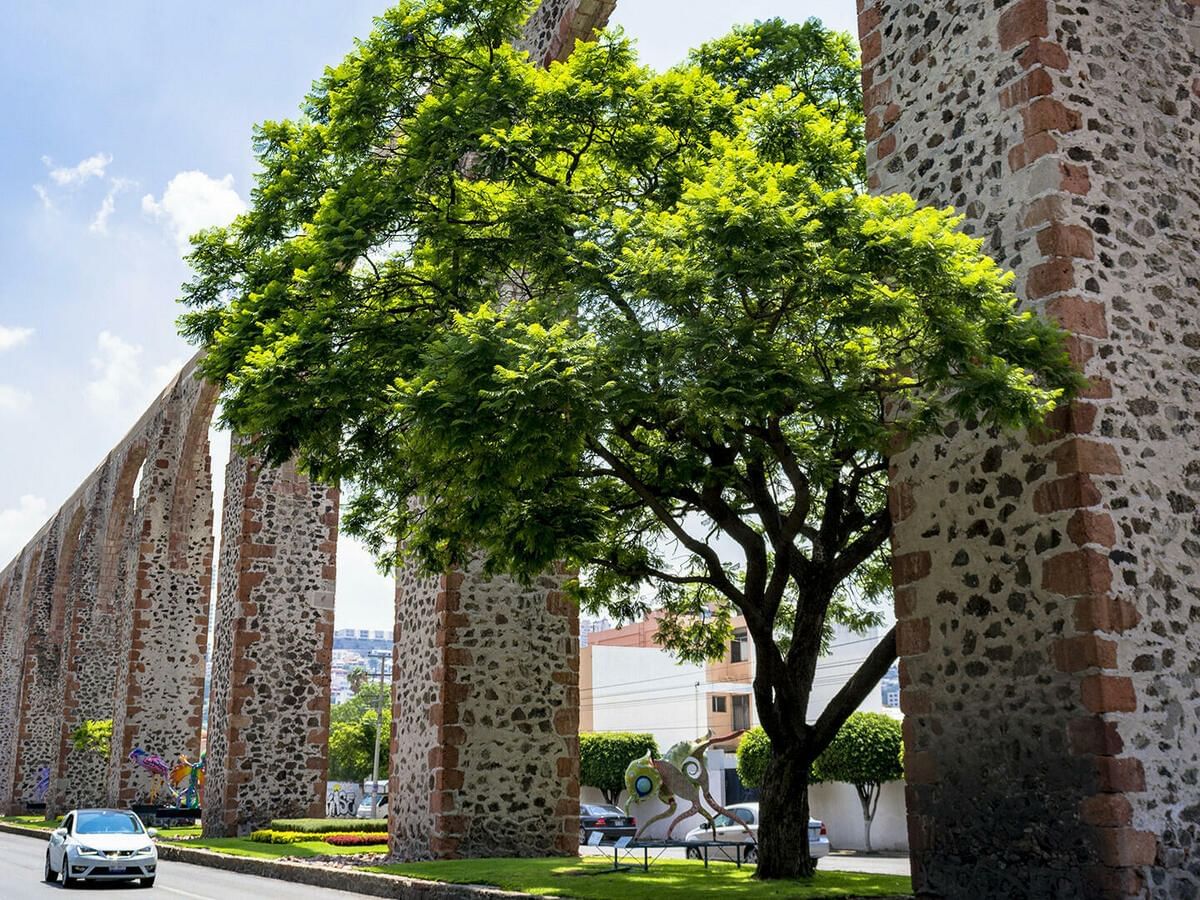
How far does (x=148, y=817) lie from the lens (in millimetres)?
28266

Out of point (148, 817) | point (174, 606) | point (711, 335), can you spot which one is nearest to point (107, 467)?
point (174, 606)

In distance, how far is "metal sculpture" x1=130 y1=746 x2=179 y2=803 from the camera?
29.4 meters

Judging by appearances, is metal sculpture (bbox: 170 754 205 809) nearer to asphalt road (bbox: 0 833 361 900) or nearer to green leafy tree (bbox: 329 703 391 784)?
asphalt road (bbox: 0 833 361 900)

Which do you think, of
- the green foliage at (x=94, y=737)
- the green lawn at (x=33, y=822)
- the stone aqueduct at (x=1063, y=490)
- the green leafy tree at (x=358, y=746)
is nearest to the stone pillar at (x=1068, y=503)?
the stone aqueduct at (x=1063, y=490)

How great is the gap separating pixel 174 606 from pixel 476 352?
25029mm

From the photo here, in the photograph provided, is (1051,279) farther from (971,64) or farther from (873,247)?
(971,64)

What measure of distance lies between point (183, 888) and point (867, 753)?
1891cm

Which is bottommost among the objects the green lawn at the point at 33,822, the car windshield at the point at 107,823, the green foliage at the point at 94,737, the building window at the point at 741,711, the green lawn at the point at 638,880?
the green lawn at the point at 33,822

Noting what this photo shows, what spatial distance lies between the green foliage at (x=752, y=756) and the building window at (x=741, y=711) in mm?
11969

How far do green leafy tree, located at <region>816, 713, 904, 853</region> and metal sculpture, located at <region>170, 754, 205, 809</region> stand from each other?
50.0 ft

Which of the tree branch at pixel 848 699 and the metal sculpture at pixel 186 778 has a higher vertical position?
the tree branch at pixel 848 699

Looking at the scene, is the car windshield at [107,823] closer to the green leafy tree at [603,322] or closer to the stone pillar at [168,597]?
the green leafy tree at [603,322]

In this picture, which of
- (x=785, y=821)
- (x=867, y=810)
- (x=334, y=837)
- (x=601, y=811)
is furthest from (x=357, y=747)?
(x=785, y=821)

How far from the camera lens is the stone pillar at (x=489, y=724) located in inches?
605
